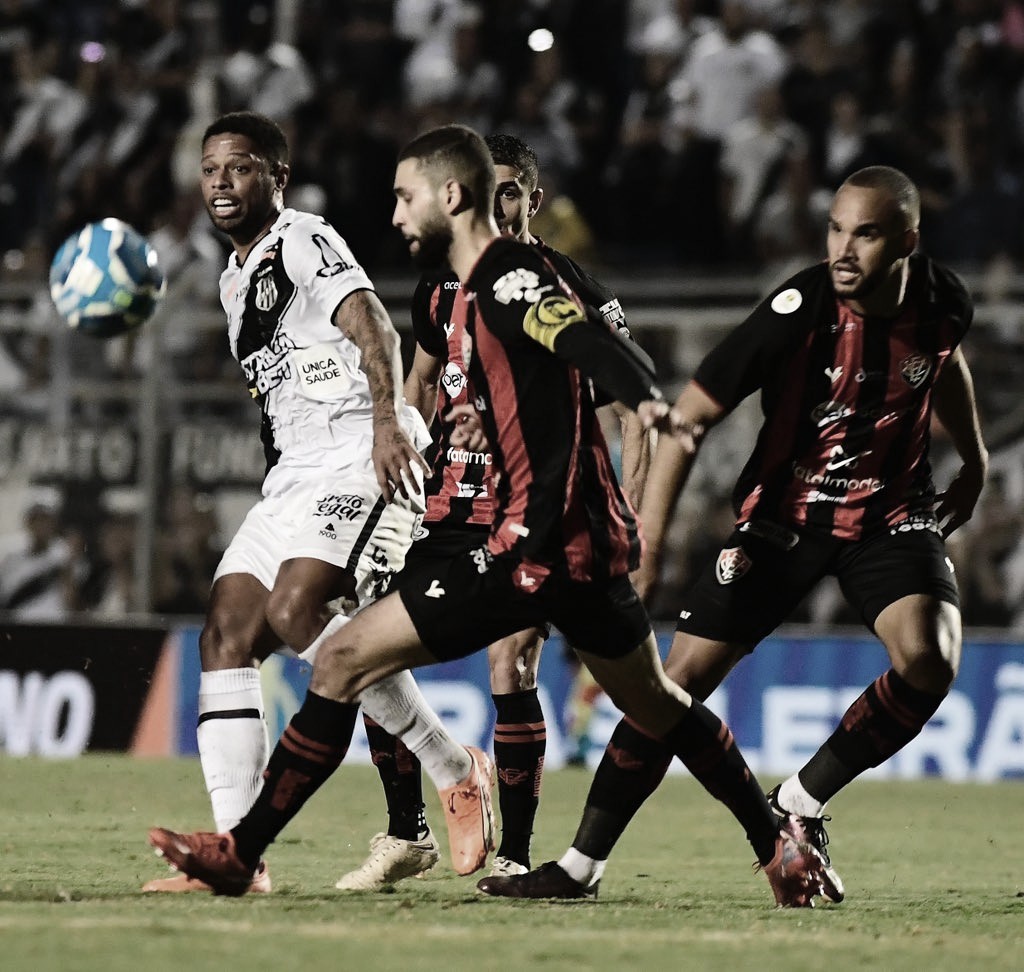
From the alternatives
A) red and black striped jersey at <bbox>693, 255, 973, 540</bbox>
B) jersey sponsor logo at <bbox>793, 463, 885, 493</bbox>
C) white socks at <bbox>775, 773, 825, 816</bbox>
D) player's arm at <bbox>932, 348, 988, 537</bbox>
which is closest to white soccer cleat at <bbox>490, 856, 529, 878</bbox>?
white socks at <bbox>775, 773, 825, 816</bbox>

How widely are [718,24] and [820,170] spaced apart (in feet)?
6.42

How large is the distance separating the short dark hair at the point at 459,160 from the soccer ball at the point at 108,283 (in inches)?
97.7

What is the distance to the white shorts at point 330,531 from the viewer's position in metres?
6.20

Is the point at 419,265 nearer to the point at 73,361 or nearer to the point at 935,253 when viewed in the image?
the point at 73,361

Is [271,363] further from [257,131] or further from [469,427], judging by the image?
[469,427]

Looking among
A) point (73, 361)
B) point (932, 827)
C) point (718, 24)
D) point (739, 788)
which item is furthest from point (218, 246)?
point (739, 788)

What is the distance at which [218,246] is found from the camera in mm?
14750

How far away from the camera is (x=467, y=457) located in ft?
22.4

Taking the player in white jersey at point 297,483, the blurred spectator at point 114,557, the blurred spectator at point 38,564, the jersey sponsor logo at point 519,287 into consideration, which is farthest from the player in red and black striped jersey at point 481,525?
the blurred spectator at point 38,564

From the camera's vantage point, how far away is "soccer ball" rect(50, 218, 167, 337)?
305 inches

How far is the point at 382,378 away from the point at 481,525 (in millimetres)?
905

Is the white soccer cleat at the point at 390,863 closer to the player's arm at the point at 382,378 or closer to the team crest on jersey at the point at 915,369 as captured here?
the player's arm at the point at 382,378

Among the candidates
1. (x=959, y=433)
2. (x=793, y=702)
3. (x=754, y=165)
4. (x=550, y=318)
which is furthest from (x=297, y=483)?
(x=754, y=165)

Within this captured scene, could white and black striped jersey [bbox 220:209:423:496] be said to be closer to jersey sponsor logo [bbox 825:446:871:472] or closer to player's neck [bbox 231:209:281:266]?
player's neck [bbox 231:209:281:266]
